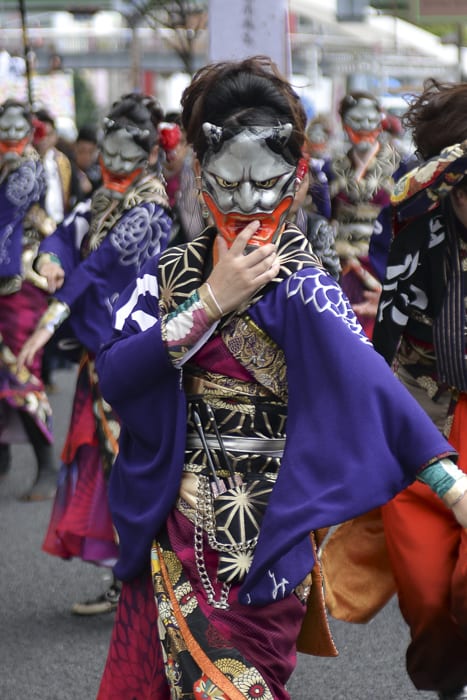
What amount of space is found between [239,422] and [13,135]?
4968 mm

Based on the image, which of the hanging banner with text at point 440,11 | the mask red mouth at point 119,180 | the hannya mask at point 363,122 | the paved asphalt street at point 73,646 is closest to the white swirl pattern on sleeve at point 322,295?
the paved asphalt street at point 73,646

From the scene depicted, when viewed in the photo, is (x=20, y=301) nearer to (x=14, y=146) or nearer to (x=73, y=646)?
(x=14, y=146)

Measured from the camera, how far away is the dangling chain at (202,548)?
276cm

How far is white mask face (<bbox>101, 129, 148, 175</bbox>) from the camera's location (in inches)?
195

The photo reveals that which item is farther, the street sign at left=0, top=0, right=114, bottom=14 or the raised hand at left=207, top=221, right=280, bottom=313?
the street sign at left=0, top=0, right=114, bottom=14

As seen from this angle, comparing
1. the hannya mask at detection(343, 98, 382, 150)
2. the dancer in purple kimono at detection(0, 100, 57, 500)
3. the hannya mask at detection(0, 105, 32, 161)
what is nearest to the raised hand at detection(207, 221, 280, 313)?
the dancer in purple kimono at detection(0, 100, 57, 500)

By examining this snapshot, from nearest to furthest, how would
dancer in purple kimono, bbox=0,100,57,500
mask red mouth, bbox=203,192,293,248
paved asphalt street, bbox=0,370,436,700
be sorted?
1. mask red mouth, bbox=203,192,293,248
2. paved asphalt street, bbox=0,370,436,700
3. dancer in purple kimono, bbox=0,100,57,500

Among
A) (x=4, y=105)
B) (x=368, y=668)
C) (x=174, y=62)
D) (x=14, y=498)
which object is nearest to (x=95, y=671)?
(x=368, y=668)

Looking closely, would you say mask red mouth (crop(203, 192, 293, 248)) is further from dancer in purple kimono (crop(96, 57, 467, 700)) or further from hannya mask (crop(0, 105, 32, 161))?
hannya mask (crop(0, 105, 32, 161))

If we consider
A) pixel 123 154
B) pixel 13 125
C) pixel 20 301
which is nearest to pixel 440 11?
pixel 13 125

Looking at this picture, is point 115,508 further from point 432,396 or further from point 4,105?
point 4,105

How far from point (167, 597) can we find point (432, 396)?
1152 millimetres

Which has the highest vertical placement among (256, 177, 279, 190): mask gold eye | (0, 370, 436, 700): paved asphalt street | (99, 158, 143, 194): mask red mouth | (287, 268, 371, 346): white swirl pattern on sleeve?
(256, 177, 279, 190): mask gold eye

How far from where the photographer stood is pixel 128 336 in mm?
2840
